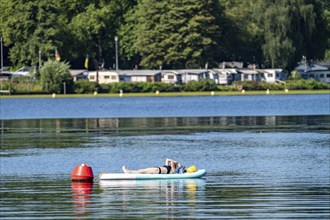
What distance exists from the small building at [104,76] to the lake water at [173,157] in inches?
2852

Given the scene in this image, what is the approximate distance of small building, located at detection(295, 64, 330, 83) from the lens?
191550 millimetres

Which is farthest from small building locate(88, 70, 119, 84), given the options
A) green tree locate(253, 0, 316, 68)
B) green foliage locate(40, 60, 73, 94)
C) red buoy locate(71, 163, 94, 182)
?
red buoy locate(71, 163, 94, 182)

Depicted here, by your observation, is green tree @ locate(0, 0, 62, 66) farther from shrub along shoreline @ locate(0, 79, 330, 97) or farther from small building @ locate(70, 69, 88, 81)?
shrub along shoreline @ locate(0, 79, 330, 97)

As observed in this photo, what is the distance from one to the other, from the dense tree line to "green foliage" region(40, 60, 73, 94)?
47.9ft

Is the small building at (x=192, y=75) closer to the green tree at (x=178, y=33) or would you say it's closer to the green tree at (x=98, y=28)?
the green tree at (x=178, y=33)

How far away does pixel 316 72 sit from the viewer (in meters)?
193

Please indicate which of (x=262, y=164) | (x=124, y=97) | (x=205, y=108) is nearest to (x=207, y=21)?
(x=124, y=97)

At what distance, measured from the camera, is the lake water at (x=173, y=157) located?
32406mm

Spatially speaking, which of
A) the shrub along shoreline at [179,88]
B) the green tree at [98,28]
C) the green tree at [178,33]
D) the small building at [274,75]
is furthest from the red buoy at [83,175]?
the green tree at [98,28]

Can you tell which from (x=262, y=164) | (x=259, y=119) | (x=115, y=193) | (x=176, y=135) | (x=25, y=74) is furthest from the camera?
(x=25, y=74)

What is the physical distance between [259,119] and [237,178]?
1770 inches

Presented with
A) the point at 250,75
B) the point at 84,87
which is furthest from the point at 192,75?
the point at 84,87

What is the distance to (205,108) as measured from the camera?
108500mm

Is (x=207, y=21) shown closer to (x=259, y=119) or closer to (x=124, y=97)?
(x=124, y=97)
